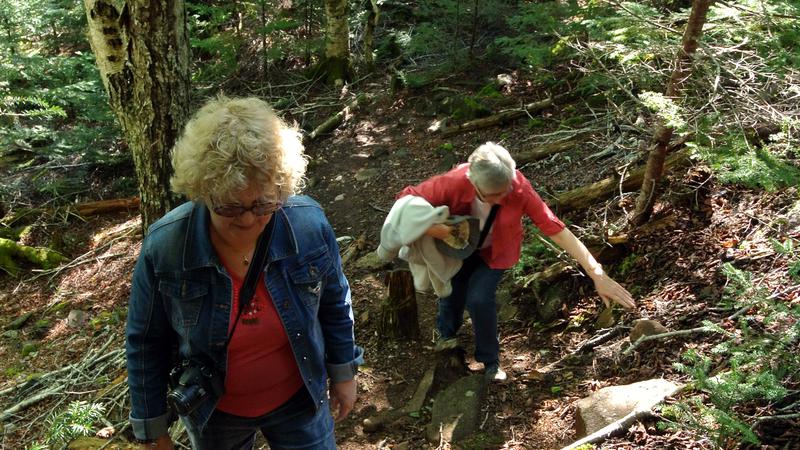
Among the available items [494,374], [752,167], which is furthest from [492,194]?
[494,374]

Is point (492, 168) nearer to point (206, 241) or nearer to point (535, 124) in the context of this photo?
point (206, 241)

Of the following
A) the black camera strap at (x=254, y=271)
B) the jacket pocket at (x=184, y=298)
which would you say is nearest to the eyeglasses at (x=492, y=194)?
the black camera strap at (x=254, y=271)

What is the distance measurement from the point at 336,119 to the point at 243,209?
812 centimetres

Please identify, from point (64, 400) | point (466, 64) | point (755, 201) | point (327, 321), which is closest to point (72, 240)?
point (64, 400)

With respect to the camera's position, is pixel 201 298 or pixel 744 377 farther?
pixel 744 377

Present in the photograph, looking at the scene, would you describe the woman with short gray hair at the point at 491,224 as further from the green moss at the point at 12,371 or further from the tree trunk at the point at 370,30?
the tree trunk at the point at 370,30

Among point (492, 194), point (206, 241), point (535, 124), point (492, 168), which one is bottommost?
Result: point (535, 124)

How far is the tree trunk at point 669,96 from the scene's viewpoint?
393 centimetres

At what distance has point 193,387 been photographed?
2.23 metres

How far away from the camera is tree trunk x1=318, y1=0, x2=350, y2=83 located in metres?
10.6

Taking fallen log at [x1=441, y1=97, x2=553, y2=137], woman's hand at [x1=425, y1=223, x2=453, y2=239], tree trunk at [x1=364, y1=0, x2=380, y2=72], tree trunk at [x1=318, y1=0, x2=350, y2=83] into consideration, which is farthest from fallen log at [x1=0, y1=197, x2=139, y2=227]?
woman's hand at [x1=425, y1=223, x2=453, y2=239]

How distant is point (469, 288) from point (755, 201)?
228cm

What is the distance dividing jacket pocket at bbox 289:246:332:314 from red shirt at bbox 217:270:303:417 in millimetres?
118

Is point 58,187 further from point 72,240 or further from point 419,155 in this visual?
point 419,155
